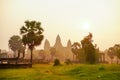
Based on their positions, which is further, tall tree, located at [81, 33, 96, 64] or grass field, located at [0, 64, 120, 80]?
tall tree, located at [81, 33, 96, 64]

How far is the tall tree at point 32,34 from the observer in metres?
72.7

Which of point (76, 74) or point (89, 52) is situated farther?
point (89, 52)

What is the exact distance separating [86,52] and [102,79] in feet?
133

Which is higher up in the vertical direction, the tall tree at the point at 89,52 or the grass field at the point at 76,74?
the tall tree at the point at 89,52

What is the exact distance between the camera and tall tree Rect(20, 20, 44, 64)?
72688mm

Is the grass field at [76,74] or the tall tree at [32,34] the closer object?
the grass field at [76,74]

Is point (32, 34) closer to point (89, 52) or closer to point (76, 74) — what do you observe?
point (89, 52)

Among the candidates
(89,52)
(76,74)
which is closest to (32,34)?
(89,52)

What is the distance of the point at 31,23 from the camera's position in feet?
241

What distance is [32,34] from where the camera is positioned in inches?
2906

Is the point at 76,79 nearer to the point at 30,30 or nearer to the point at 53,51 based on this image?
the point at 30,30

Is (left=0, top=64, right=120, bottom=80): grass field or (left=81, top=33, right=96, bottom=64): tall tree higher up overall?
(left=81, top=33, right=96, bottom=64): tall tree

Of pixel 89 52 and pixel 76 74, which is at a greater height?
pixel 89 52

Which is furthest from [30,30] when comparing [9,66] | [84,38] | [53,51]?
[53,51]
